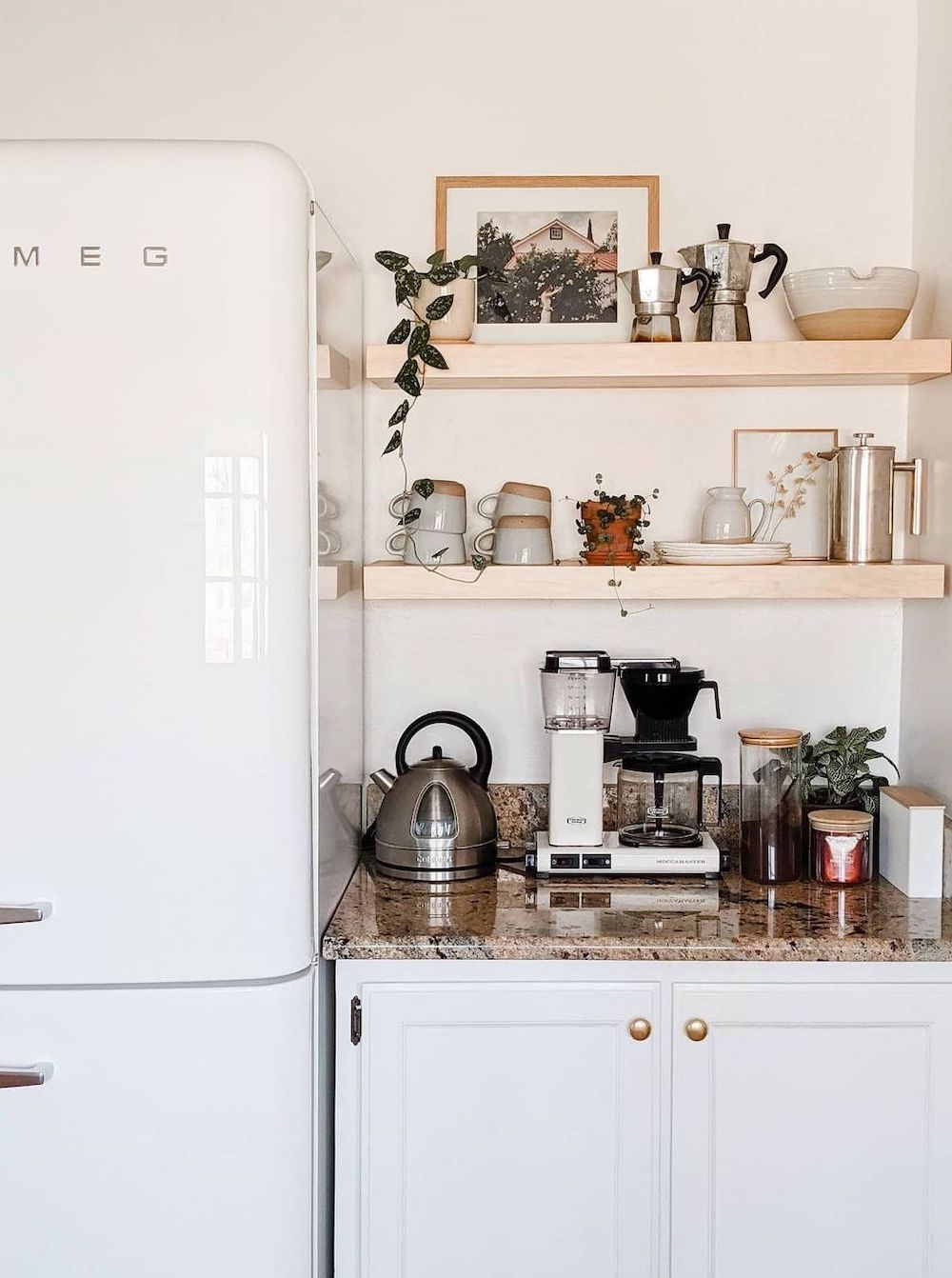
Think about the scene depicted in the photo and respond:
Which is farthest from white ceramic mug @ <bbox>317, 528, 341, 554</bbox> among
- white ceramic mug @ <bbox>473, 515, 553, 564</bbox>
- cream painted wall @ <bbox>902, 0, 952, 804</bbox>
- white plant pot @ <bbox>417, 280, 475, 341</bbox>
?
cream painted wall @ <bbox>902, 0, 952, 804</bbox>

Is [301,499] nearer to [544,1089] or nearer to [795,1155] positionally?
[544,1089]

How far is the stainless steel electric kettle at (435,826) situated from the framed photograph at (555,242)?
88cm

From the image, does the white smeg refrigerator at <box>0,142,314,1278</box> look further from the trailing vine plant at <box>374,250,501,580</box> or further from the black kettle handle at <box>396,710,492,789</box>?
the black kettle handle at <box>396,710,492,789</box>

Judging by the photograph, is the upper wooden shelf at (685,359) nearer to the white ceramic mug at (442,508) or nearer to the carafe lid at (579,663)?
the white ceramic mug at (442,508)

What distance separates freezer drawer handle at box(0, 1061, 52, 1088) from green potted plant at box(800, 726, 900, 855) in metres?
1.38

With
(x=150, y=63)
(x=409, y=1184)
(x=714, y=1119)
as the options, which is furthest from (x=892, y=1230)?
(x=150, y=63)

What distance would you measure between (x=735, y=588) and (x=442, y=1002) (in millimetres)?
891

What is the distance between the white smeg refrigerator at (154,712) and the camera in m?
1.79

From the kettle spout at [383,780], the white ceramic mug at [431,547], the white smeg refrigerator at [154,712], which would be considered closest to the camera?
the white smeg refrigerator at [154,712]

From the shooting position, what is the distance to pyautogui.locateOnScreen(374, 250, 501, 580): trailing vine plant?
2262mm

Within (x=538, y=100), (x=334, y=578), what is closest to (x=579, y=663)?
(x=334, y=578)

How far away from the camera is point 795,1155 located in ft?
6.57

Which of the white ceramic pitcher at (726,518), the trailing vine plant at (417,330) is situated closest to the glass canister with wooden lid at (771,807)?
the white ceramic pitcher at (726,518)

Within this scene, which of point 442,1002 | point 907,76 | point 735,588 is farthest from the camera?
point 907,76
